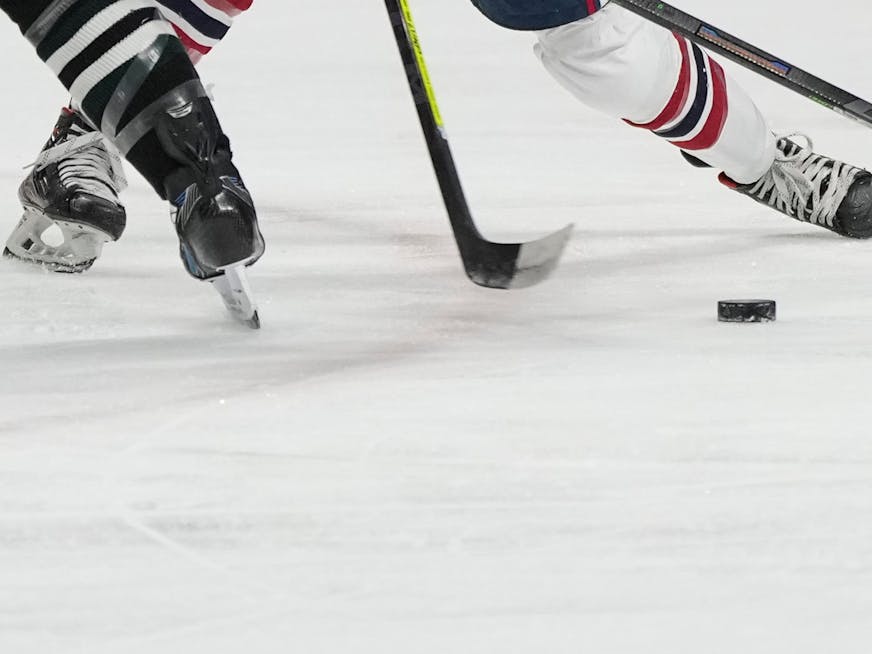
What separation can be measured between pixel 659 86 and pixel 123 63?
0.75 m

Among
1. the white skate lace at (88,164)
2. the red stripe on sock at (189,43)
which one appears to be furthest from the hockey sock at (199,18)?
the white skate lace at (88,164)

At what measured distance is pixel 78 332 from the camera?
1.54 metres

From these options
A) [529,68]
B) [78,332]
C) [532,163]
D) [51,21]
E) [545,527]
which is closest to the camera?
[545,527]

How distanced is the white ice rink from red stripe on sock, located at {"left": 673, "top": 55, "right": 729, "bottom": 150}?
0.48 ft

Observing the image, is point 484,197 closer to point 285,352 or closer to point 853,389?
point 285,352

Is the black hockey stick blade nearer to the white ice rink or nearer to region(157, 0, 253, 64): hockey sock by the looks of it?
the white ice rink

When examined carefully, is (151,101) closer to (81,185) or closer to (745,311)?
(81,185)

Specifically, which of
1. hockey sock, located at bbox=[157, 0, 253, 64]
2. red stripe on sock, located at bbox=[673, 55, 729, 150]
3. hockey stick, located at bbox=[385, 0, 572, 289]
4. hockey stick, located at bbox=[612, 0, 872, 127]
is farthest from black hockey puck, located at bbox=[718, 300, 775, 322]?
hockey sock, located at bbox=[157, 0, 253, 64]

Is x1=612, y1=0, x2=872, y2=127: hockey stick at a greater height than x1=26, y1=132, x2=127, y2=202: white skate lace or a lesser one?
greater

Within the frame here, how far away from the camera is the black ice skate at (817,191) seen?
2.01m

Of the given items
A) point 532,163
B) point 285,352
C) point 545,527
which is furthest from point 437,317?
point 532,163

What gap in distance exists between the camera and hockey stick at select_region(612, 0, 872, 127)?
1714mm

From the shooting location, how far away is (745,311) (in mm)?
1515

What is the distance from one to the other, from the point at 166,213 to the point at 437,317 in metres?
0.89
